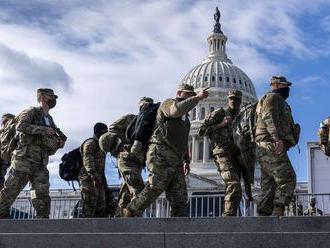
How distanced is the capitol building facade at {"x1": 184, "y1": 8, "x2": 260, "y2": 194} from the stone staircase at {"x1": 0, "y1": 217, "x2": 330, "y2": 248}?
76.8m

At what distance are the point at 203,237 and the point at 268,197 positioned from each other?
163cm

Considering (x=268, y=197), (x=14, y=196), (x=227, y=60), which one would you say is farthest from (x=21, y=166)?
(x=227, y=60)

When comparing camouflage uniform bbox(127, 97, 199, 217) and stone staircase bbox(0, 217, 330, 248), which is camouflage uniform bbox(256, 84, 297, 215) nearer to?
stone staircase bbox(0, 217, 330, 248)

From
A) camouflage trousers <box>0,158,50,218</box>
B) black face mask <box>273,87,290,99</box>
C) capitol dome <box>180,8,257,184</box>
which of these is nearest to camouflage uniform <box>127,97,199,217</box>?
black face mask <box>273,87,290,99</box>

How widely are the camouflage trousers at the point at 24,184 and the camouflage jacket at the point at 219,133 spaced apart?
8.58ft

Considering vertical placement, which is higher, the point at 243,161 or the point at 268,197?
the point at 243,161

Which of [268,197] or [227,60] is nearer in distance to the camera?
[268,197]

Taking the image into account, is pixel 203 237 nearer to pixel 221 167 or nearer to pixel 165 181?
pixel 165 181

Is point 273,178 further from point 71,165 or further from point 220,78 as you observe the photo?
point 220,78

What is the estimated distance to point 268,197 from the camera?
8.30m

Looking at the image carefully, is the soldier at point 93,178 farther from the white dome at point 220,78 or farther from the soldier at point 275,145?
the white dome at point 220,78

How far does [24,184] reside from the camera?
9164 millimetres

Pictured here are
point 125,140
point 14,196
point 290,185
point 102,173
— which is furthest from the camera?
point 102,173

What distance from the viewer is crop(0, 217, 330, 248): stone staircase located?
6871mm
